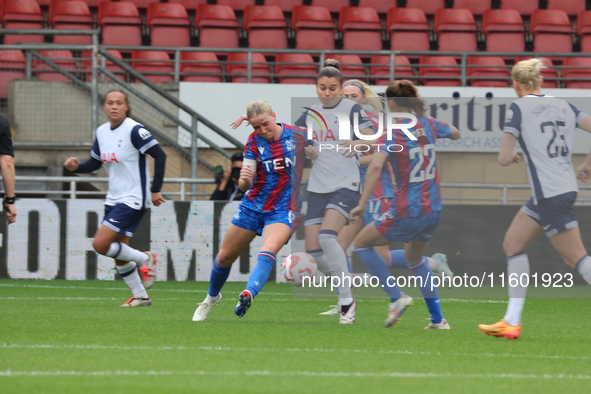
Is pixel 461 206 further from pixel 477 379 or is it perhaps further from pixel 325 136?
pixel 477 379

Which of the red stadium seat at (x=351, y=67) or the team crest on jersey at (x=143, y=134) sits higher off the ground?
the red stadium seat at (x=351, y=67)

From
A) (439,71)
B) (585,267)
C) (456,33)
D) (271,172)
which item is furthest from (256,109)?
(456,33)

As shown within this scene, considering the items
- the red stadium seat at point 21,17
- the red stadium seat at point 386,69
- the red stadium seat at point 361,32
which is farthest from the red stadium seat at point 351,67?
the red stadium seat at point 21,17

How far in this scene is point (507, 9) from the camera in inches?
678

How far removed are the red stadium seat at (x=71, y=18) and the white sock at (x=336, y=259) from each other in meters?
9.83

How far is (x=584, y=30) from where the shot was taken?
647 inches

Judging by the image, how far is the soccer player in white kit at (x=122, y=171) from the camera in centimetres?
800

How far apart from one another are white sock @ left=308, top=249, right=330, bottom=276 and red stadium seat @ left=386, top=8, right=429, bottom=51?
30.8 ft

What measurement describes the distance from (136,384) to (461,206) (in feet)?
24.2

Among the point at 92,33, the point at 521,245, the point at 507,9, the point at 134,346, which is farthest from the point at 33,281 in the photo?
the point at 507,9

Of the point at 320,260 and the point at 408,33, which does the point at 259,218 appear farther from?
the point at 408,33

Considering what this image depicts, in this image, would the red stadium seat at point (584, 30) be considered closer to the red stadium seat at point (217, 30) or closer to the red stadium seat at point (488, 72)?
the red stadium seat at point (488, 72)

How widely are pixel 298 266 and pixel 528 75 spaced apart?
2.67 m

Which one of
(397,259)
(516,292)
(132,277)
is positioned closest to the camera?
(516,292)
